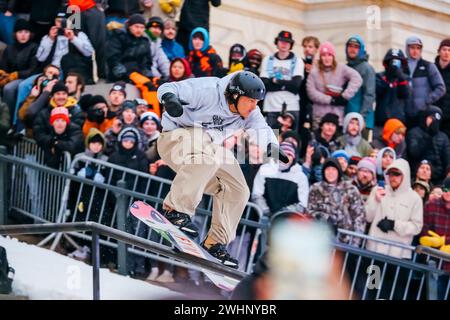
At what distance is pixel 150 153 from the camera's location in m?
13.7

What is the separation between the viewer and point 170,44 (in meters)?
15.5

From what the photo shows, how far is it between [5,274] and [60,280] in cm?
75

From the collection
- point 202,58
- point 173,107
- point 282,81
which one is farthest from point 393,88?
point 173,107

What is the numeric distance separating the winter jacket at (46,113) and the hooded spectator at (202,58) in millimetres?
1805

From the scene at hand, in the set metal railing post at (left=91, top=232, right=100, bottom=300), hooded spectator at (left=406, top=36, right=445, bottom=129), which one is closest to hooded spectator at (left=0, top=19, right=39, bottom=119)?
hooded spectator at (left=406, top=36, right=445, bottom=129)

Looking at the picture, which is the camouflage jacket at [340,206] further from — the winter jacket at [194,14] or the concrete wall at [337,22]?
the concrete wall at [337,22]

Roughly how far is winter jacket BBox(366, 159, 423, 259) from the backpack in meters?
3.73

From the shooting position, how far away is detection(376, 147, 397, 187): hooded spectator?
48.1 ft

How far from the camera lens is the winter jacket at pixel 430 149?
1557 centimetres

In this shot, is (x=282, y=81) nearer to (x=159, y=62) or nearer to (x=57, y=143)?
(x=159, y=62)

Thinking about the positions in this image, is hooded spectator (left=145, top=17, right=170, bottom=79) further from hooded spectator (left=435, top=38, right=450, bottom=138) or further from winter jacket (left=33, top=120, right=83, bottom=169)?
hooded spectator (left=435, top=38, right=450, bottom=138)

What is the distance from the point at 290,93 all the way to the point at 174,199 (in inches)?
192
